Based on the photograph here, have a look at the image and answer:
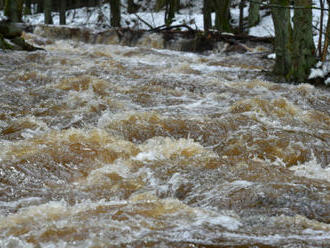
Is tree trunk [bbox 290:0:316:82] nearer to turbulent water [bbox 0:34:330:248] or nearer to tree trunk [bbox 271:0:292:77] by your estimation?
tree trunk [bbox 271:0:292:77]

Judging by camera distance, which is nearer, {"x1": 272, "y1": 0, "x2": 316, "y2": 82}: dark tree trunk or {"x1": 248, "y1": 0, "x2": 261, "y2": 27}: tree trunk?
{"x1": 272, "y1": 0, "x2": 316, "y2": 82}: dark tree trunk

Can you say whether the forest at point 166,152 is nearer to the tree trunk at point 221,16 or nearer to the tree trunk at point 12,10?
the tree trunk at point 12,10

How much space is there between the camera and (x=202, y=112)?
5734 mm

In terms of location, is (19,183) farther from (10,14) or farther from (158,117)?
(10,14)

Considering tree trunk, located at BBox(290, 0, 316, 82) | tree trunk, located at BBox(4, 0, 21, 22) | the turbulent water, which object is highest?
tree trunk, located at BBox(4, 0, 21, 22)

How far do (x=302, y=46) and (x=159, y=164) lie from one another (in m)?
5.43

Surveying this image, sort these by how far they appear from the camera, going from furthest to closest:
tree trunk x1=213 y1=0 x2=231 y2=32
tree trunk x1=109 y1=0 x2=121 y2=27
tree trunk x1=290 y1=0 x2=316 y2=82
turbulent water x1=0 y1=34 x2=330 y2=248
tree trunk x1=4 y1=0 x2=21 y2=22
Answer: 1. tree trunk x1=109 y1=0 x2=121 y2=27
2. tree trunk x1=213 y1=0 x2=231 y2=32
3. tree trunk x1=4 y1=0 x2=21 y2=22
4. tree trunk x1=290 y1=0 x2=316 y2=82
5. turbulent water x1=0 y1=34 x2=330 y2=248

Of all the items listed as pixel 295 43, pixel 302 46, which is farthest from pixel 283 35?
pixel 302 46

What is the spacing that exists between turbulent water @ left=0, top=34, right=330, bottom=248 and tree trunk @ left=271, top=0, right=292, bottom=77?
110 cm

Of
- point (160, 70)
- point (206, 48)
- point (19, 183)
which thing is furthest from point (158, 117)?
point (206, 48)

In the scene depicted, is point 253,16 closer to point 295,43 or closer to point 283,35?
point 283,35

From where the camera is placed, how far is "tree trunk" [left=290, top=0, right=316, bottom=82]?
797 centimetres

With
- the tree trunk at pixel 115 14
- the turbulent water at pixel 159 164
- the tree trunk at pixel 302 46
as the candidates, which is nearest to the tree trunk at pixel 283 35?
the tree trunk at pixel 302 46

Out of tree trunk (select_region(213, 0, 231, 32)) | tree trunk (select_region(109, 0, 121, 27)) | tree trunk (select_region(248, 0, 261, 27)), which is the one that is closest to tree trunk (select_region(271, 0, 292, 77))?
tree trunk (select_region(213, 0, 231, 32))
